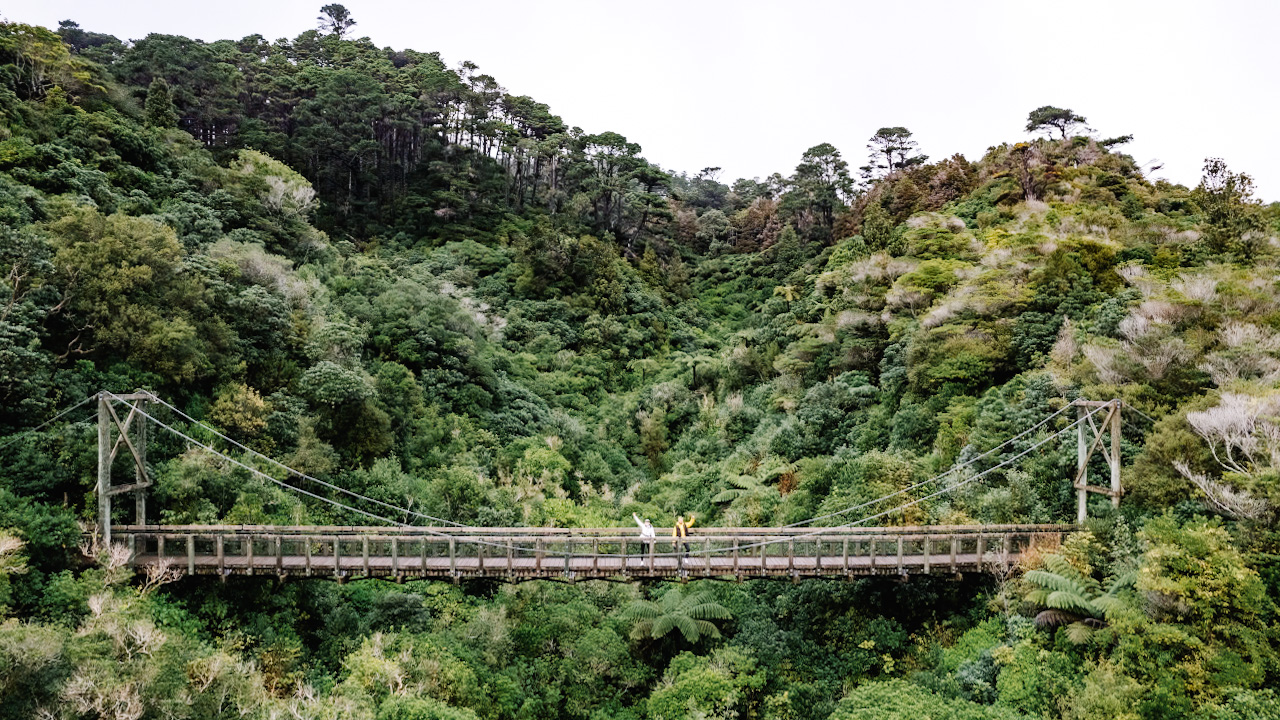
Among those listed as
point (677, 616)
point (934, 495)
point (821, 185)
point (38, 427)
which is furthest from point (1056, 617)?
point (821, 185)

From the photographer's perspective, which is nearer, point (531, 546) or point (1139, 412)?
point (1139, 412)

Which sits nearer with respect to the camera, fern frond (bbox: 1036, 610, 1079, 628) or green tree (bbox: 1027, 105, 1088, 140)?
Answer: fern frond (bbox: 1036, 610, 1079, 628)

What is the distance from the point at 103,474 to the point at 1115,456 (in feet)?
66.5

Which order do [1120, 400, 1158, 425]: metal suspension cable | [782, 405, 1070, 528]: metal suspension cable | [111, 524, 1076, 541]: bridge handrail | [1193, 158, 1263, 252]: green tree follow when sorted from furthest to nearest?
[1193, 158, 1263, 252]: green tree < [782, 405, 1070, 528]: metal suspension cable < [1120, 400, 1158, 425]: metal suspension cable < [111, 524, 1076, 541]: bridge handrail

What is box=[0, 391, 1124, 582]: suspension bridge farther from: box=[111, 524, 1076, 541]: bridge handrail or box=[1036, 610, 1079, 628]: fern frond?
box=[1036, 610, 1079, 628]: fern frond

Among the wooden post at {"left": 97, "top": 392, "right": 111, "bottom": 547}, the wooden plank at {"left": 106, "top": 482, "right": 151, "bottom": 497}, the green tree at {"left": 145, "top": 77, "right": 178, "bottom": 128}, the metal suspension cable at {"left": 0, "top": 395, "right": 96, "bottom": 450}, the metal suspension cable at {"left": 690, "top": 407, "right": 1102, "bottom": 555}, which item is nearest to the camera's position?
the metal suspension cable at {"left": 0, "top": 395, "right": 96, "bottom": 450}

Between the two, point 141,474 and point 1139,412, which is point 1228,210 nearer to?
point 1139,412

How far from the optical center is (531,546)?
1597 centimetres

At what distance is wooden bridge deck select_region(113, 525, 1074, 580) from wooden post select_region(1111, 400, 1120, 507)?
3.55ft

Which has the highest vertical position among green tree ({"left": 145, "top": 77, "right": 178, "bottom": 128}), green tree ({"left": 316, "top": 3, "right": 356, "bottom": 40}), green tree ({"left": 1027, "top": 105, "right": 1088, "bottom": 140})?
green tree ({"left": 316, "top": 3, "right": 356, "bottom": 40})

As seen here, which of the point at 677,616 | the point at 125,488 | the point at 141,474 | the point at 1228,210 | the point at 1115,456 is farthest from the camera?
the point at 1228,210

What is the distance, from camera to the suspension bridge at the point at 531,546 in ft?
46.5

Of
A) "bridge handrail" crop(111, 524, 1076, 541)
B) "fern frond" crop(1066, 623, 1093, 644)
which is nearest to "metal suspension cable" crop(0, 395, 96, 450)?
"bridge handrail" crop(111, 524, 1076, 541)

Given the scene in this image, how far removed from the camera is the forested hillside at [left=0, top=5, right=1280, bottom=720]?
39.4 feet
